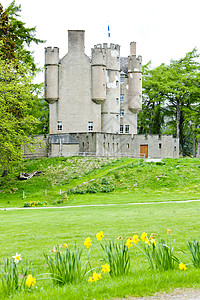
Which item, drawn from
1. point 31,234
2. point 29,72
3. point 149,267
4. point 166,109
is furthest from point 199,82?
point 149,267

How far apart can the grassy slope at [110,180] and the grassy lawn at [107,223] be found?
77mm

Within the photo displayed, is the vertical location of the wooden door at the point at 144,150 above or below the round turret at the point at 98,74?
below

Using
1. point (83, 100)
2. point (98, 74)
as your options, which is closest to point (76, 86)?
point (83, 100)

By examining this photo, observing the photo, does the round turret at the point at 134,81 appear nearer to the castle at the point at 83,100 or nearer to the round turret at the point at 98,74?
the castle at the point at 83,100

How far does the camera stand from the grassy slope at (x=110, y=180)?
108 feet

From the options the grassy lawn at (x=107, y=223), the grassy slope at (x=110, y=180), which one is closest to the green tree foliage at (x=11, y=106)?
the grassy slope at (x=110, y=180)

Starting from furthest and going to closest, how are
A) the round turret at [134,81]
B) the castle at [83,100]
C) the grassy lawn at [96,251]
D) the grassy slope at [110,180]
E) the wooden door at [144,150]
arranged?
the round turret at [134,81]
the wooden door at [144,150]
the castle at [83,100]
the grassy slope at [110,180]
the grassy lawn at [96,251]

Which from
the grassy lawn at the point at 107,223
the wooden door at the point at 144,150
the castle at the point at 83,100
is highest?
the castle at the point at 83,100

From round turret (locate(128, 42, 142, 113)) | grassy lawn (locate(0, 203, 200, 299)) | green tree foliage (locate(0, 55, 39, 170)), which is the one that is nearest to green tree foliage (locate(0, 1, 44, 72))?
green tree foliage (locate(0, 55, 39, 170))

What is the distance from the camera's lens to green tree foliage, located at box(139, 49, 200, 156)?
63.9 m

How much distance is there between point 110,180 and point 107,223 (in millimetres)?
23026

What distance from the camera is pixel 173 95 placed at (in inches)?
2589

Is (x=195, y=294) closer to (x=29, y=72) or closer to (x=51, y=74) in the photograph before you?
(x=29, y=72)

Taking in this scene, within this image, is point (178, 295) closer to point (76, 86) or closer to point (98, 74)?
point (98, 74)
